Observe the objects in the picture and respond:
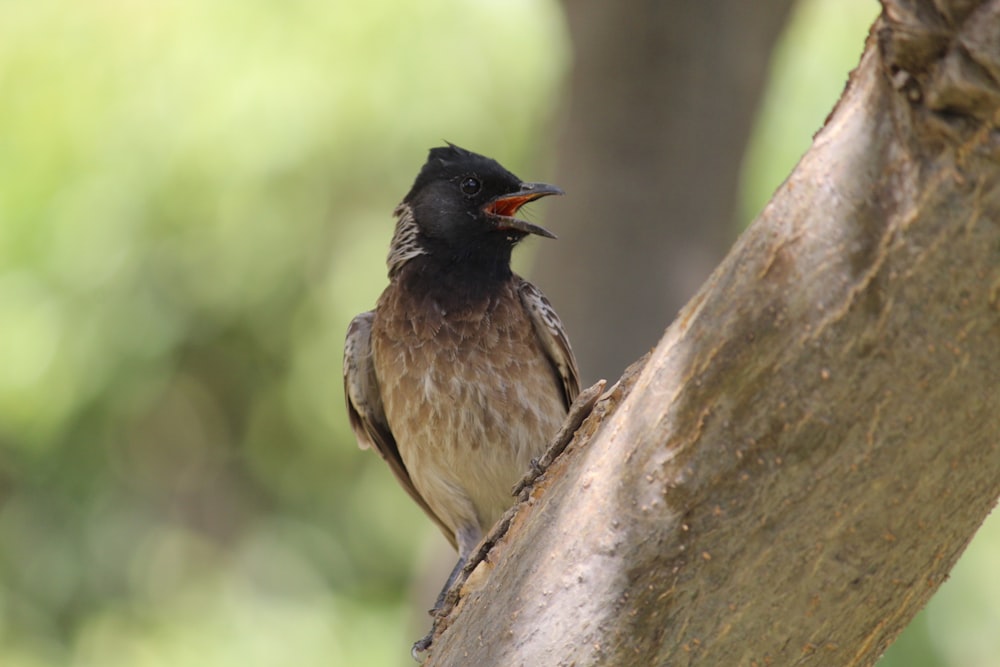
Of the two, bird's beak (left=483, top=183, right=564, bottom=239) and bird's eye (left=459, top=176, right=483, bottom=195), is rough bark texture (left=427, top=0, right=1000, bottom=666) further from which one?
bird's eye (left=459, top=176, right=483, bottom=195)

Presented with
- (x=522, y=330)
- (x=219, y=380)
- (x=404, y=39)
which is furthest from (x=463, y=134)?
(x=522, y=330)

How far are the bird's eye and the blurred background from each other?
154 centimetres

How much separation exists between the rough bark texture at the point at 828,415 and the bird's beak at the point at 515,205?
259 centimetres

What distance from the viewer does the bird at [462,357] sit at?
4871mm

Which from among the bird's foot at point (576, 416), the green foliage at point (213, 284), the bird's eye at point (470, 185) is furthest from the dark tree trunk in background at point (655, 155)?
the bird's foot at point (576, 416)

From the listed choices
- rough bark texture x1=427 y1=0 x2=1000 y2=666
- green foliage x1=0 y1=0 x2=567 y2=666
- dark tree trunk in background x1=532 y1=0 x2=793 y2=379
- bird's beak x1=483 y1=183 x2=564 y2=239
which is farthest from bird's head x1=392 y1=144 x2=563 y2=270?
green foliage x1=0 y1=0 x2=567 y2=666

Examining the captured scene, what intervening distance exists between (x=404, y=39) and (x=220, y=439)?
381 centimetres

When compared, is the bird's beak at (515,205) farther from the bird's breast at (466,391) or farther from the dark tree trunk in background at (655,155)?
the dark tree trunk in background at (655,155)

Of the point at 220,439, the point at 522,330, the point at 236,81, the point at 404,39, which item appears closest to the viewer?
the point at 522,330

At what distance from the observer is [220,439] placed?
34.6 feet

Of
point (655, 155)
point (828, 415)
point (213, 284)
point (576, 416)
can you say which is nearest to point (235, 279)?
point (213, 284)

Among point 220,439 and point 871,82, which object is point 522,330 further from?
point 220,439

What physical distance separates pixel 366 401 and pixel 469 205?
952 mm

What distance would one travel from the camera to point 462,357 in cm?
485
